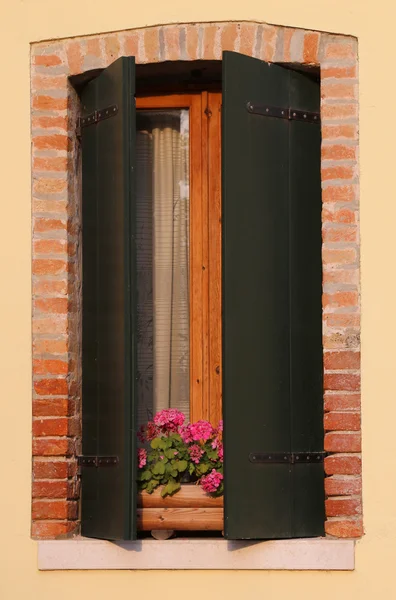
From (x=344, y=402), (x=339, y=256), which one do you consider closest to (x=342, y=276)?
(x=339, y=256)

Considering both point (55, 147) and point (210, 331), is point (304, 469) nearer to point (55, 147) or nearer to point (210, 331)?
point (210, 331)

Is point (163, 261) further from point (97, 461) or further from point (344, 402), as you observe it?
point (344, 402)

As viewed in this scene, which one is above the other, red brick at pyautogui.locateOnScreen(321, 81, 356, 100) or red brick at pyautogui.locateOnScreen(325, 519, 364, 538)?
red brick at pyautogui.locateOnScreen(321, 81, 356, 100)

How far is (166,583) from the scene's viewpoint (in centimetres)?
632

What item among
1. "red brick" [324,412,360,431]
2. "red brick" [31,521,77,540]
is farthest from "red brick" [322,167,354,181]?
"red brick" [31,521,77,540]

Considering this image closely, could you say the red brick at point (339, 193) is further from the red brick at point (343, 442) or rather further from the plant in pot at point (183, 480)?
the plant in pot at point (183, 480)

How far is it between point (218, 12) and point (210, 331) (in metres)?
1.41

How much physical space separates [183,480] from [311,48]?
1960mm

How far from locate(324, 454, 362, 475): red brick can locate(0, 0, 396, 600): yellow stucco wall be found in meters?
0.03

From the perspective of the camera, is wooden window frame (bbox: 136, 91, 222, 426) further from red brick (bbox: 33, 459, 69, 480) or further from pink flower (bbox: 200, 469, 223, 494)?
red brick (bbox: 33, 459, 69, 480)

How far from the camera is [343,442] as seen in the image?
6.34m

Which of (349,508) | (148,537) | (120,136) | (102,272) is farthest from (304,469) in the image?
(120,136)

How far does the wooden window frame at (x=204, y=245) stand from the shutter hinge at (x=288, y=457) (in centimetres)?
43

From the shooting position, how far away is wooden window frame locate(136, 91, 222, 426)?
6.68 m
